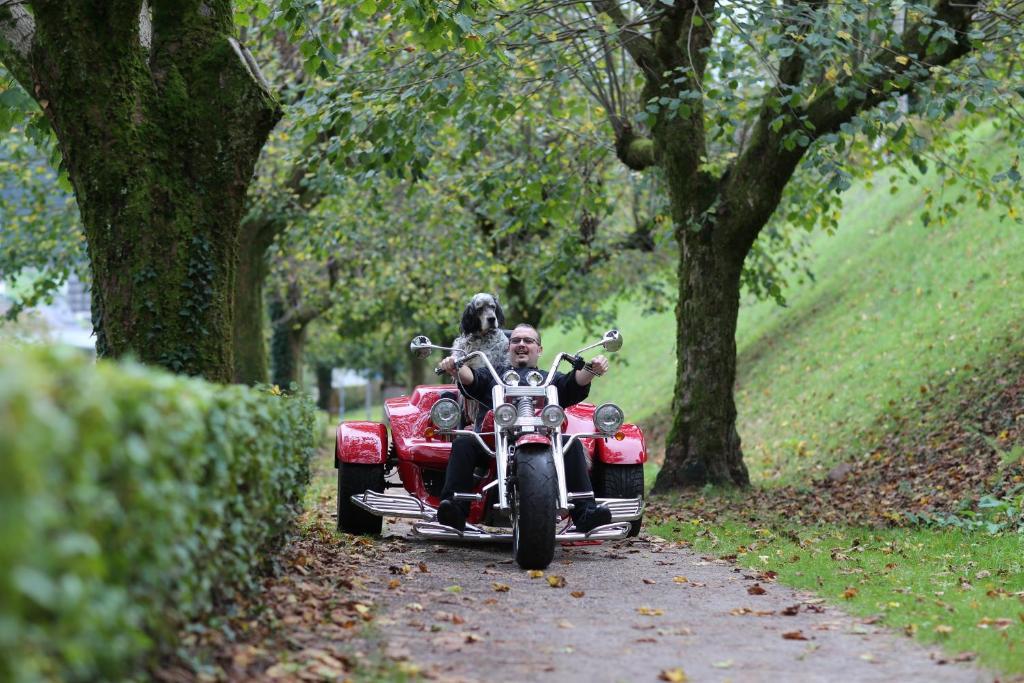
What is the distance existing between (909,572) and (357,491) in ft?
13.7

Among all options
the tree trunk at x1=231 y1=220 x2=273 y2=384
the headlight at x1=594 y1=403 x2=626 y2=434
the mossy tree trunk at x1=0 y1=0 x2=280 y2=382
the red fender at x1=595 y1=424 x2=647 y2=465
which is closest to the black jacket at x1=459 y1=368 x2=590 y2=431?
the headlight at x1=594 y1=403 x2=626 y2=434

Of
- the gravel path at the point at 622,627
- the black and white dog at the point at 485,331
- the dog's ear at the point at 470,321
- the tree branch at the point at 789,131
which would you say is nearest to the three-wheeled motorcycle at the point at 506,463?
the gravel path at the point at 622,627

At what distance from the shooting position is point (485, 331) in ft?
35.6

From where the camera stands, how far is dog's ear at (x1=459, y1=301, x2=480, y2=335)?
1084cm

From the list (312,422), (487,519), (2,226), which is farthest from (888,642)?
(2,226)

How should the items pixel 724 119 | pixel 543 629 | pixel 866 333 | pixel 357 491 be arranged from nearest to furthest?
pixel 543 629, pixel 357 491, pixel 724 119, pixel 866 333

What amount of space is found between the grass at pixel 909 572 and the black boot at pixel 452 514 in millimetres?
2065

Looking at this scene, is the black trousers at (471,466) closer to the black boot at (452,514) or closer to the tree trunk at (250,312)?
the black boot at (452,514)

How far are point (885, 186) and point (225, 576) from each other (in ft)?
110

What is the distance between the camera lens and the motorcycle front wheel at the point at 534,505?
8211mm

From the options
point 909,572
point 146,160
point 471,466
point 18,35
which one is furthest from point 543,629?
point 18,35

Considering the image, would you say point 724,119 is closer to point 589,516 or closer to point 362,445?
point 362,445

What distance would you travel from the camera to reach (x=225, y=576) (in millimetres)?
5363

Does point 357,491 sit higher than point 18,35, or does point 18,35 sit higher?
point 18,35
